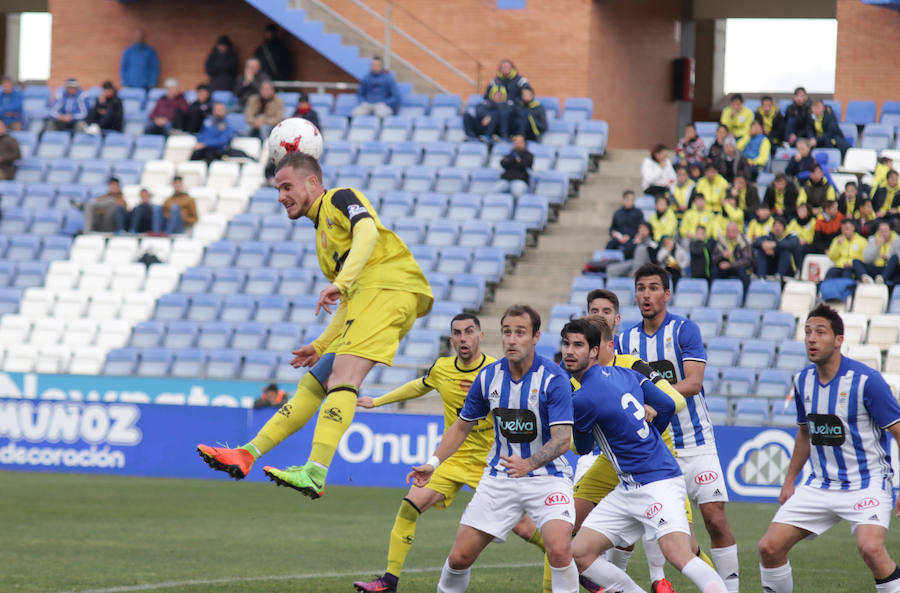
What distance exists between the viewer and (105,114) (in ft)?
81.7

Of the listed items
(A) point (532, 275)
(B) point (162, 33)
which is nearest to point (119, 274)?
(A) point (532, 275)

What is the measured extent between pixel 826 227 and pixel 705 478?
1075cm

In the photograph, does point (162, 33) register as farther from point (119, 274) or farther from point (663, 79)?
point (663, 79)

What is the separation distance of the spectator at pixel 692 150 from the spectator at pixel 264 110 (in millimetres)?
7001

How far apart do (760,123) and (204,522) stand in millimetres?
11238

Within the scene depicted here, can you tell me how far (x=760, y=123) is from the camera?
824 inches

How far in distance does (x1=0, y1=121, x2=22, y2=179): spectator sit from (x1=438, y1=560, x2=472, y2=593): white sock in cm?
1809

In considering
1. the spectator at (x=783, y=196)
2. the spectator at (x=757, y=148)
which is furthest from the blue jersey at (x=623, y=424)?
the spectator at (x=757, y=148)

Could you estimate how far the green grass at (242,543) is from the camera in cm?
946

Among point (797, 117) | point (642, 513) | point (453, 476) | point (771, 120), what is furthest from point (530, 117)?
point (642, 513)

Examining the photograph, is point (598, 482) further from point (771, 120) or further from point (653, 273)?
point (771, 120)

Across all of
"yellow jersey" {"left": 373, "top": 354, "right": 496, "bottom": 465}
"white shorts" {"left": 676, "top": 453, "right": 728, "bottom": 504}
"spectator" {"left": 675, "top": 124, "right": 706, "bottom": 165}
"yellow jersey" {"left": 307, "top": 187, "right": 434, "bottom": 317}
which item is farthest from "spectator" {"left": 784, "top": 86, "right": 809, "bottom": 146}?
"yellow jersey" {"left": 307, "top": 187, "right": 434, "bottom": 317}

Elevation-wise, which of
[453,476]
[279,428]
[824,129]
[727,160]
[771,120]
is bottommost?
[453,476]

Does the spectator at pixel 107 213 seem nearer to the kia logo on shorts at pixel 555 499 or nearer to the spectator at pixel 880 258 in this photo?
the spectator at pixel 880 258
